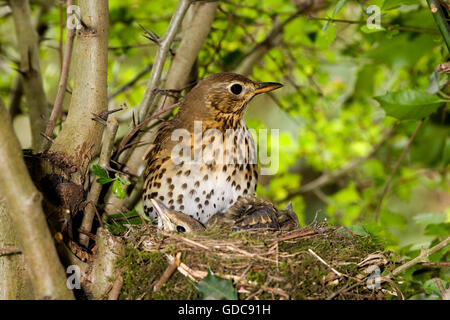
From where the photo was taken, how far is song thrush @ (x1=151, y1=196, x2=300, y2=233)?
2.60 meters

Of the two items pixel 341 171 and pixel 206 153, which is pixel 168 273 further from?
pixel 341 171

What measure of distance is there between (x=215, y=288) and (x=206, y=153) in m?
1.12

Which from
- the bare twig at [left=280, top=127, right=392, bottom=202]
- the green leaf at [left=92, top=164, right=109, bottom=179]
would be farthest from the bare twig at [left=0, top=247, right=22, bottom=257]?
the bare twig at [left=280, top=127, right=392, bottom=202]

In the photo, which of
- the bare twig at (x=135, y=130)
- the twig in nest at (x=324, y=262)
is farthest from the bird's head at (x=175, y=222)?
the twig in nest at (x=324, y=262)

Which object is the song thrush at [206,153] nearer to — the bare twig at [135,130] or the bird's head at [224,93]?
the bird's head at [224,93]

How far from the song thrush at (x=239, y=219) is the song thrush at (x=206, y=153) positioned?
14 cm

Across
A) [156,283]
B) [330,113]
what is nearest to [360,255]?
[156,283]

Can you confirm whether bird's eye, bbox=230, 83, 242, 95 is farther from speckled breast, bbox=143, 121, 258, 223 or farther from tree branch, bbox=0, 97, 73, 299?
tree branch, bbox=0, 97, 73, 299

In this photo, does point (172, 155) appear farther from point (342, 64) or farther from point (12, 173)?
point (342, 64)

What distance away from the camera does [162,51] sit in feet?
9.23

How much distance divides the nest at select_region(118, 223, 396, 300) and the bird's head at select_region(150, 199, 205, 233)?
0.22 metres

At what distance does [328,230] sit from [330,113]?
313 cm

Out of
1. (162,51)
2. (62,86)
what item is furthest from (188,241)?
(162,51)

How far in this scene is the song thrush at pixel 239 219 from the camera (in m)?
2.60
